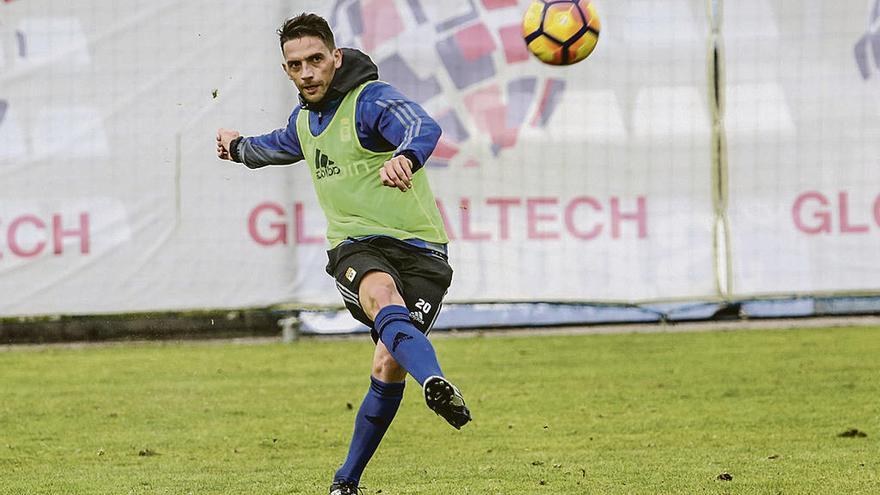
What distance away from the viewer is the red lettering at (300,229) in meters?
15.2

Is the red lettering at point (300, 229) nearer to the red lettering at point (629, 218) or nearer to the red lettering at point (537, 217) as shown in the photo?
the red lettering at point (537, 217)

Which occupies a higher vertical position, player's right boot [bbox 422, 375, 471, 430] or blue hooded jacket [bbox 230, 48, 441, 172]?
blue hooded jacket [bbox 230, 48, 441, 172]

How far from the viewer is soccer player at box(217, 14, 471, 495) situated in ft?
21.2

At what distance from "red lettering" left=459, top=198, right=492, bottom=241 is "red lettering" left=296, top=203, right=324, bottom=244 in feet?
4.91

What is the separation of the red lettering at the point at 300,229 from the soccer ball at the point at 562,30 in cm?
593

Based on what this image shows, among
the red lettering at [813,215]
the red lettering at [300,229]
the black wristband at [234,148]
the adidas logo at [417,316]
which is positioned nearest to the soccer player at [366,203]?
the adidas logo at [417,316]

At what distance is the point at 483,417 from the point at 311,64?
4.24 metres

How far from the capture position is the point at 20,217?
15.2 meters

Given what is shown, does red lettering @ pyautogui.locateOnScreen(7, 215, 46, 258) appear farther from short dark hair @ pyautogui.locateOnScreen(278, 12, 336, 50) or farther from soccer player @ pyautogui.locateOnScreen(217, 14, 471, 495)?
short dark hair @ pyautogui.locateOnScreen(278, 12, 336, 50)

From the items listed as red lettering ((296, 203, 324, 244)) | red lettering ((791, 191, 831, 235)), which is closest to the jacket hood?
red lettering ((296, 203, 324, 244))

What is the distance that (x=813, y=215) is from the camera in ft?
50.3

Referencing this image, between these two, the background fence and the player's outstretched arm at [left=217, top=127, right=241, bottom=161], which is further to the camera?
the background fence

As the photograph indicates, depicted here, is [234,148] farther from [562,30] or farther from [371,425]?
[562,30]

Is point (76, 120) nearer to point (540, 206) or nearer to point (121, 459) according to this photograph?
point (540, 206)
